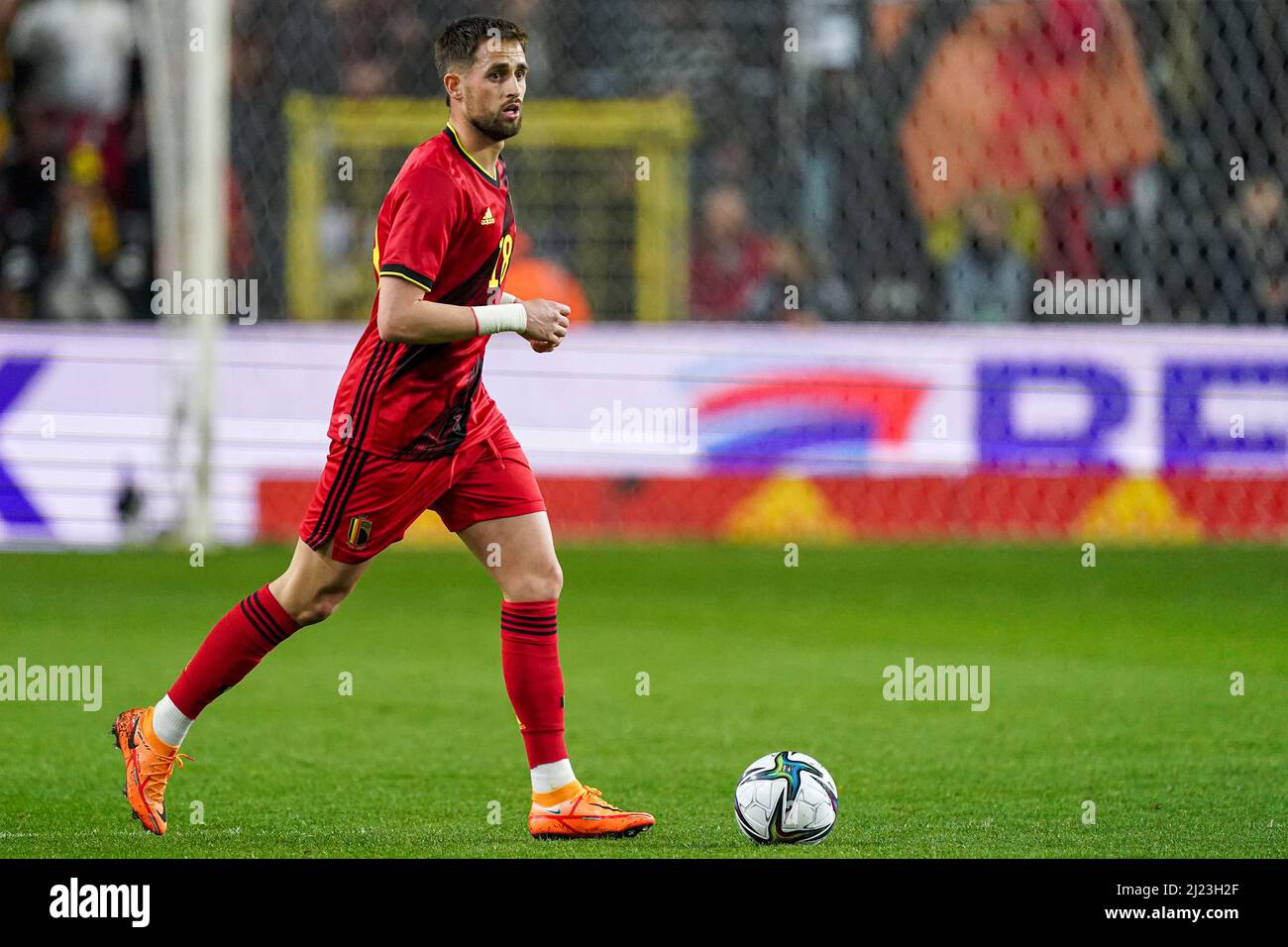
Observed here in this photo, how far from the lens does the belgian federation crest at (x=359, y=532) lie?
5180 mm

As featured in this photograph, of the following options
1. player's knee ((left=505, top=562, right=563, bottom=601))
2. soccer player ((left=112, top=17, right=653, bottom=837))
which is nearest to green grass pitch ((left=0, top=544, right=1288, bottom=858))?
soccer player ((left=112, top=17, right=653, bottom=837))

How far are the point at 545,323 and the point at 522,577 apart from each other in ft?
2.31

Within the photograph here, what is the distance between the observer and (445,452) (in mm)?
5258

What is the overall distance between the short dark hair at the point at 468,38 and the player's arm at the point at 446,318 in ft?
1.73

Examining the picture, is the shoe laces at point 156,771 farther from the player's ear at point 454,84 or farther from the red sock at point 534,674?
the player's ear at point 454,84

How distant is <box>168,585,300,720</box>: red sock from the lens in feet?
17.3

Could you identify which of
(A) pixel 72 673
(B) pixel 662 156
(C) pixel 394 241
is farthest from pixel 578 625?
(B) pixel 662 156

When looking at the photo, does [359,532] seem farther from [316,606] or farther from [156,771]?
[156,771]

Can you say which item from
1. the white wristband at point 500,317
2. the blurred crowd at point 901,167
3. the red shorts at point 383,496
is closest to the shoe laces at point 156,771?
the red shorts at point 383,496

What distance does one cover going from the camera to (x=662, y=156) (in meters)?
15.1

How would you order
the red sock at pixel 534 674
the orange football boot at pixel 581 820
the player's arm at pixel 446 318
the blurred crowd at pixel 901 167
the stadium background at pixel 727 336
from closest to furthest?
the player's arm at pixel 446 318 → the orange football boot at pixel 581 820 → the red sock at pixel 534 674 → the stadium background at pixel 727 336 → the blurred crowd at pixel 901 167

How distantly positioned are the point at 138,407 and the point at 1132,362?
6.04 meters

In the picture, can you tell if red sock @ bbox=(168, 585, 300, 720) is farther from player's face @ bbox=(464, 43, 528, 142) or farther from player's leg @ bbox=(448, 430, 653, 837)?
player's face @ bbox=(464, 43, 528, 142)

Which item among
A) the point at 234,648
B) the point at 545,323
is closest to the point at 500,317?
the point at 545,323
